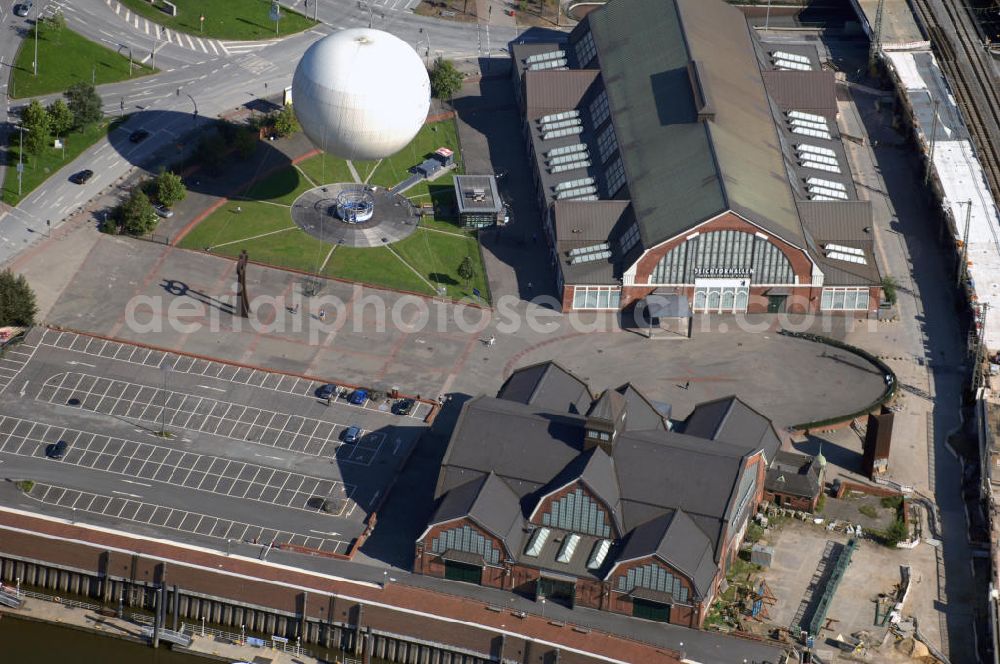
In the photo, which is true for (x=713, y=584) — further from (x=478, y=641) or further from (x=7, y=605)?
(x=7, y=605)

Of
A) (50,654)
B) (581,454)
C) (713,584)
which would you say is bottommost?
(50,654)

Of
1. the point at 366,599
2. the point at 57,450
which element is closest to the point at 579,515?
the point at 366,599

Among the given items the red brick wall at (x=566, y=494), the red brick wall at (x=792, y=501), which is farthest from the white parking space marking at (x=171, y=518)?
the red brick wall at (x=792, y=501)

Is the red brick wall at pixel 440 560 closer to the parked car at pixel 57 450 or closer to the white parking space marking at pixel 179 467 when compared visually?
the white parking space marking at pixel 179 467

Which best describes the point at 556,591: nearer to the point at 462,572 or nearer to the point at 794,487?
the point at 462,572

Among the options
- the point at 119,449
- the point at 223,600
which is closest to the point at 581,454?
the point at 223,600
